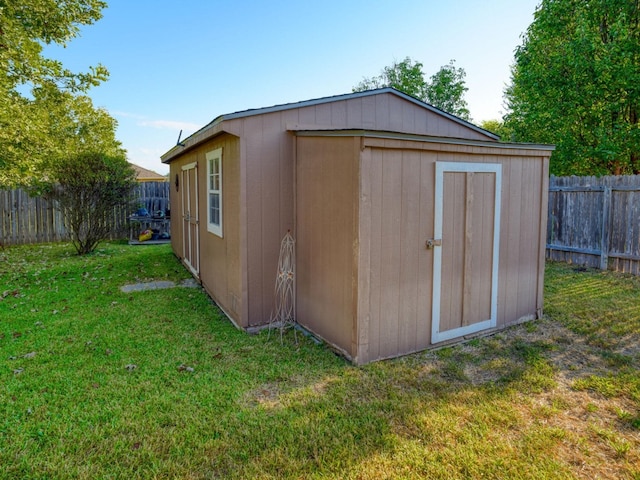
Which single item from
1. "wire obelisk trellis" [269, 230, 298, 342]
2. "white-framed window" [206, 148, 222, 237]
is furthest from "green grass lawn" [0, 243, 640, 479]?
"white-framed window" [206, 148, 222, 237]

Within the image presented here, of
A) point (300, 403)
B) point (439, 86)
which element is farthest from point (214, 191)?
point (439, 86)

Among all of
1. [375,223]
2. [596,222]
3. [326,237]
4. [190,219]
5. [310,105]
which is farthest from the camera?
[596,222]

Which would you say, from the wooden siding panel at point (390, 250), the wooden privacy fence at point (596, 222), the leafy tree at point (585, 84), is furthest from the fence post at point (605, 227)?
the wooden siding panel at point (390, 250)

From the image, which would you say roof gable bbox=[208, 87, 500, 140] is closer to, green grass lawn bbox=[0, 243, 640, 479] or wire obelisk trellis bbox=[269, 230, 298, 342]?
wire obelisk trellis bbox=[269, 230, 298, 342]

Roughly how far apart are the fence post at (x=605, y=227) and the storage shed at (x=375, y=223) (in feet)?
12.7

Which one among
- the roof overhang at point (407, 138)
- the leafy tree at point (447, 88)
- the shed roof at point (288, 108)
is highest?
the leafy tree at point (447, 88)

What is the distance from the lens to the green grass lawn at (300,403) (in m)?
2.32

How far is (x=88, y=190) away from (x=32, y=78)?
254 cm

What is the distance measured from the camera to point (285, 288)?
186 inches

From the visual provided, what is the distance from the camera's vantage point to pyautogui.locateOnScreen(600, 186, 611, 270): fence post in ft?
24.8

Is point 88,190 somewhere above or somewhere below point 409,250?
above

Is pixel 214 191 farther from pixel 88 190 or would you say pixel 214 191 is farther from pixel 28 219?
pixel 28 219

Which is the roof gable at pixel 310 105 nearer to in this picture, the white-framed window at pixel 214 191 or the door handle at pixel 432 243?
the white-framed window at pixel 214 191

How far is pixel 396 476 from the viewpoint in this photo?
220 centimetres
